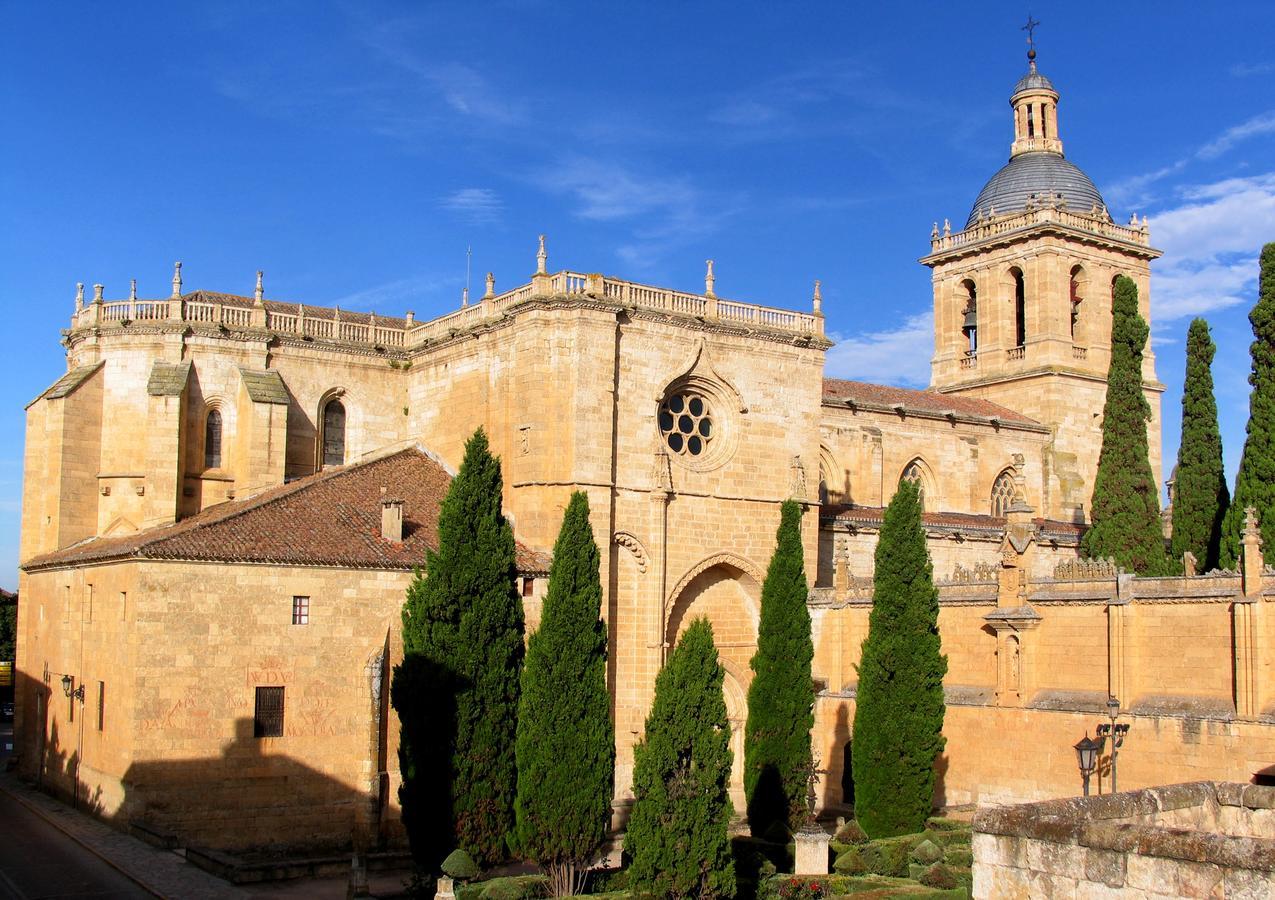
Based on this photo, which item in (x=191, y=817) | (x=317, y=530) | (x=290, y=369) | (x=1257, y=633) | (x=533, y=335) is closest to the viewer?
(x=1257, y=633)

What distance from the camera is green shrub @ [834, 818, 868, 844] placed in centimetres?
2510

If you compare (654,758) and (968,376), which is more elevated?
(968,376)

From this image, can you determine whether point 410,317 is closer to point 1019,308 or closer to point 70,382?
point 70,382

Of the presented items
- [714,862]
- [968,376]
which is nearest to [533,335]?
[714,862]

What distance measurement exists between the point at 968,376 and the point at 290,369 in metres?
26.3

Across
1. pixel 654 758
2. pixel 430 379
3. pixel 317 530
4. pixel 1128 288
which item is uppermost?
pixel 1128 288

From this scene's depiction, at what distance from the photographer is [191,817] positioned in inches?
928

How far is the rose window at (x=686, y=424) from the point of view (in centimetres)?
3050

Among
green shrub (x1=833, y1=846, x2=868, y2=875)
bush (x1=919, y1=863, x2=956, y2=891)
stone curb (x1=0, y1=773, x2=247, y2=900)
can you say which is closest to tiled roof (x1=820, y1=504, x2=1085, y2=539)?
green shrub (x1=833, y1=846, x2=868, y2=875)

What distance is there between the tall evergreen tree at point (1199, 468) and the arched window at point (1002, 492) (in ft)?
38.9

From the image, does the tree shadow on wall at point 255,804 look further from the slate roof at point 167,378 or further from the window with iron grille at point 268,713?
the slate roof at point 167,378

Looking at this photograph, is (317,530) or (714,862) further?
(317,530)

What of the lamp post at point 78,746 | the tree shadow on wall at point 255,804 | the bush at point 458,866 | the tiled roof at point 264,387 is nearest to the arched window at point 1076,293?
the tiled roof at point 264,387

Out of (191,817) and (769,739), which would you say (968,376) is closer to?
(769,739)
